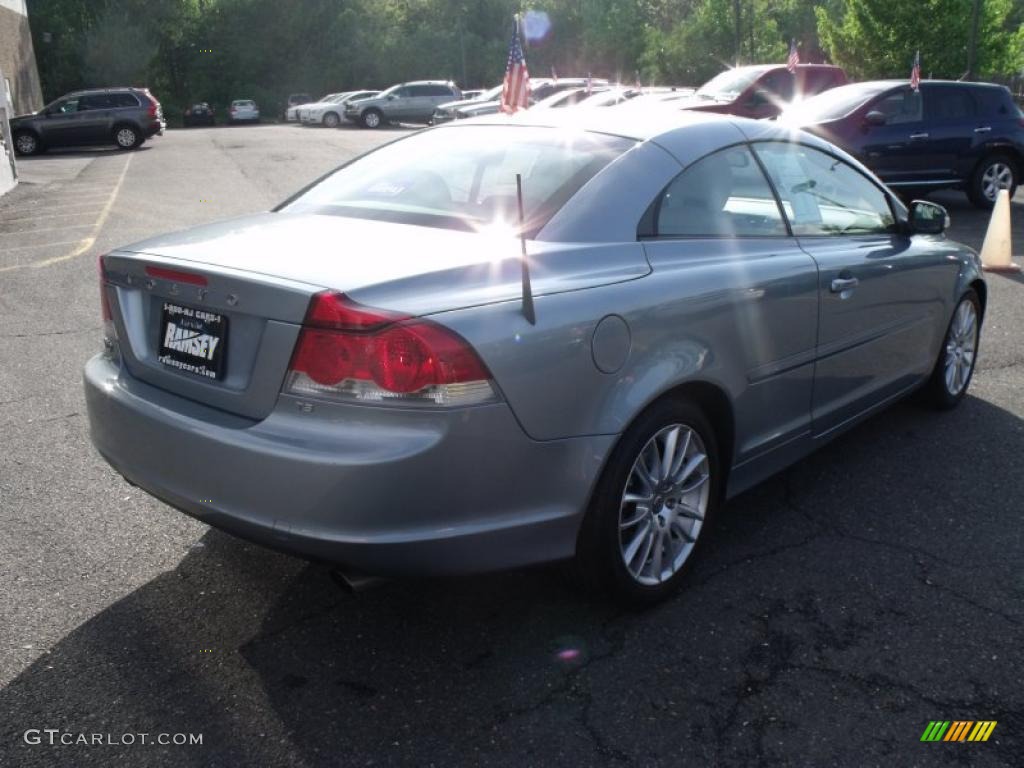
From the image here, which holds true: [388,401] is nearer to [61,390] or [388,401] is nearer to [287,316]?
[287,316]

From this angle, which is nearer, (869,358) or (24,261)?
(869,358)

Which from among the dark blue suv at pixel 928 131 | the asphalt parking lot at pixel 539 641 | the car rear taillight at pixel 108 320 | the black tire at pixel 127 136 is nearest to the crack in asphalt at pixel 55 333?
the asphalt parking lot at pixel 539 641

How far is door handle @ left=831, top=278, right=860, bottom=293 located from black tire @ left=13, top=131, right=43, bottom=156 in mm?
28905

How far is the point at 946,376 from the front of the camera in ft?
17.4

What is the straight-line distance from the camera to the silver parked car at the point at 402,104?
136 ft

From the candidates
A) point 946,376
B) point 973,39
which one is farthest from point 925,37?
point 946,376

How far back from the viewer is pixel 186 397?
307 cm

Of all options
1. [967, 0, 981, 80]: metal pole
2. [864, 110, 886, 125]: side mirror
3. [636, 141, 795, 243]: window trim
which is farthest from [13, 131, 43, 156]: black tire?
[636, 141, 795, 243]: window trim

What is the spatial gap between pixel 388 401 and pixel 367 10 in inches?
2798

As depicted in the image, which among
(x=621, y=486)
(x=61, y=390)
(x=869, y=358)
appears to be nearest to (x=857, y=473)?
(x=869, y=358)

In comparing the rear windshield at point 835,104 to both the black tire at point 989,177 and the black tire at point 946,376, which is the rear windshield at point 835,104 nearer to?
the black tire at point 989,177

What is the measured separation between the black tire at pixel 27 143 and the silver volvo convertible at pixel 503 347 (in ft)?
90.8

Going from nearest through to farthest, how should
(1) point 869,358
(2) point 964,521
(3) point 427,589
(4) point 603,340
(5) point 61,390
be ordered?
(4) point 603,340 < (3) point 427,589 < (2) point 964,521 < (1) point 869,358 < (5) point 61,390

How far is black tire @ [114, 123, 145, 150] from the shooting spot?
29.6 m
